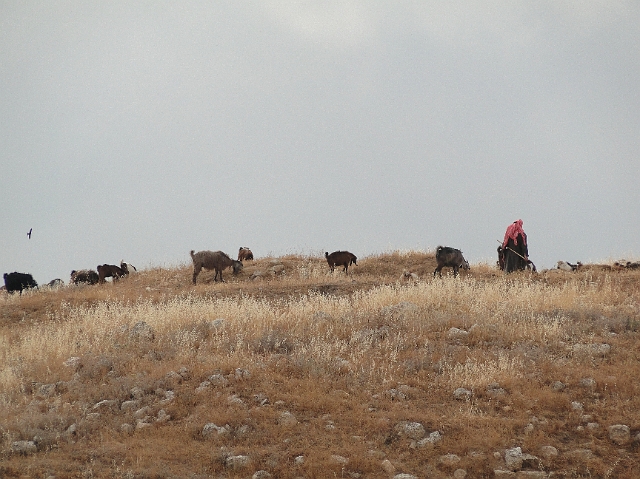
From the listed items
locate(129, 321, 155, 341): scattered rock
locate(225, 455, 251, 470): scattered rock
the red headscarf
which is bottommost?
locate(225, 455, 251, 470): scattered rock

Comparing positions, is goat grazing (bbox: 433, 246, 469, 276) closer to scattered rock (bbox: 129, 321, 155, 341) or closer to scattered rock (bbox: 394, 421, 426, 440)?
scattered rock (bbox: 129, 321, 155, 341)

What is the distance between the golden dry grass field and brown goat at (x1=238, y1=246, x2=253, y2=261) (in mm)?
12453

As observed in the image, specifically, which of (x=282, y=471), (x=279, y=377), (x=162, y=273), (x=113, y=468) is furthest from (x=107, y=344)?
(x=162, y=273)

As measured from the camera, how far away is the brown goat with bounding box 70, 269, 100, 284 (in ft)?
81.4

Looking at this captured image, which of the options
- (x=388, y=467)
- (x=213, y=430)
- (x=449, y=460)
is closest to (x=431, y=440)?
(x=449, y=460)

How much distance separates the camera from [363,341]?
11969 millimetres

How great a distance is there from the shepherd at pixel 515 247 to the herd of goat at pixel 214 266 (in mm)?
496

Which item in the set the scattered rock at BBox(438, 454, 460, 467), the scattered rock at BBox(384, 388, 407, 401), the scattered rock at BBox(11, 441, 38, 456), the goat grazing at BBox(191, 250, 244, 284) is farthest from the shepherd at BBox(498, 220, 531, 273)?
the scattered rock at BBox(11, 441, 38, 456)

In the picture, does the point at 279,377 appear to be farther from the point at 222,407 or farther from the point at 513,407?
the point at 513,407

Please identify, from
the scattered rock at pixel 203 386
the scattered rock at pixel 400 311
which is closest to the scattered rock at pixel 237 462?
the scattered rock at pixel 203 386

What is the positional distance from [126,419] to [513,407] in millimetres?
5357

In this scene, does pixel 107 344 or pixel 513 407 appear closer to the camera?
pixel 513 407

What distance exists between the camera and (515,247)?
2255 cm

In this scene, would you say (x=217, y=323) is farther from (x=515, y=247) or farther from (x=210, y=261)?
(x=515, y=247)
